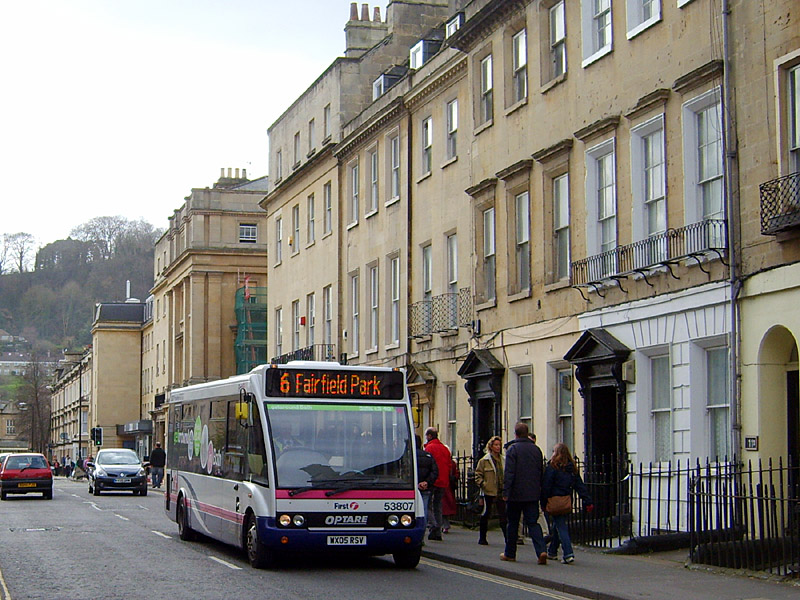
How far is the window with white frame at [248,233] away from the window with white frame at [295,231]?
81.0ft

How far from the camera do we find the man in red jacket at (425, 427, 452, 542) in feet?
68.8

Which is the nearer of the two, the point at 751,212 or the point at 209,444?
the point at 751,212

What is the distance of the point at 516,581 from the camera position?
606 inches

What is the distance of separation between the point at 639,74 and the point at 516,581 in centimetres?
923

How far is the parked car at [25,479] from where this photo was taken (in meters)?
41.6

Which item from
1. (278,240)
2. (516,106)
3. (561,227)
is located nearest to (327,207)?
(278,240)

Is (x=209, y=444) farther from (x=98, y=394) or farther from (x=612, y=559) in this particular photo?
(x=98, y=394)

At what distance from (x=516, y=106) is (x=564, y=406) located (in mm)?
6258

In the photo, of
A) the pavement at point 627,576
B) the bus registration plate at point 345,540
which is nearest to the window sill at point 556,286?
the pavement at point 627,576

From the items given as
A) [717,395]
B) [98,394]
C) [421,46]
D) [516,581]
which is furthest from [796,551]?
[98,394]

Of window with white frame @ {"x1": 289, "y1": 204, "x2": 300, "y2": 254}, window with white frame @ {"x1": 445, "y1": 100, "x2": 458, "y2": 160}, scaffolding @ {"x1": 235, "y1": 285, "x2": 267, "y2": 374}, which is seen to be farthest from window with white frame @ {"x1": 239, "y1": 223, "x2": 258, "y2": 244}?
window with white frame @ {"x1": 445, "y1": 100, "x2": 458, "y2": 160}

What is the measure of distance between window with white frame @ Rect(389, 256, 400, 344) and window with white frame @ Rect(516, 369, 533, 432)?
8194mm

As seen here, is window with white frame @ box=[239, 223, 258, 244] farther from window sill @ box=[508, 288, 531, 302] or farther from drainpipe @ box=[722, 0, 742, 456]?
drainpipe @ box=[722, 0, 742, 456]

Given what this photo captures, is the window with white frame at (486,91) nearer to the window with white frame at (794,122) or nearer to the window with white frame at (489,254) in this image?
the window with white frame at (489,254)
